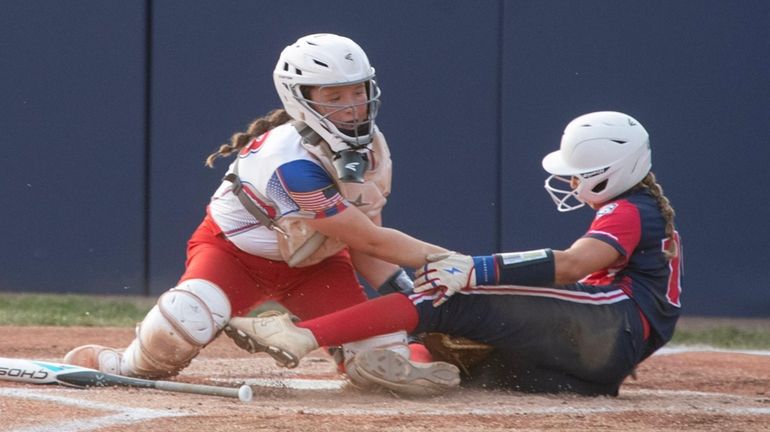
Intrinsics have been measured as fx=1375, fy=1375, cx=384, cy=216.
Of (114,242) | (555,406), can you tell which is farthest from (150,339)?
(114,242)

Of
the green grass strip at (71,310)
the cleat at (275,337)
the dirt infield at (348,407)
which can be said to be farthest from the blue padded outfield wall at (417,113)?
the cleat at (275,337)

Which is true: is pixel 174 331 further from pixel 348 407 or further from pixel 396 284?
pixel 396 284

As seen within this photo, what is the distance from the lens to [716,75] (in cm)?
789

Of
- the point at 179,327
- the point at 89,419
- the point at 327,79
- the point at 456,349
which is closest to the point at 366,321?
the point at 456,349

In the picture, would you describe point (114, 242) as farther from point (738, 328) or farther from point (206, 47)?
point (738, 328)

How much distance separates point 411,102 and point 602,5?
1.23 metres

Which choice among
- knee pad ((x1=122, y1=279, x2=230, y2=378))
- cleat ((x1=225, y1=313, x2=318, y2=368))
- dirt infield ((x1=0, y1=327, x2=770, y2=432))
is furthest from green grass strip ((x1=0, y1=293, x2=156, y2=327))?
cleat ((x1=225, y1=313, x2=318, y2=368))

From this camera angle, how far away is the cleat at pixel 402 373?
462 cm

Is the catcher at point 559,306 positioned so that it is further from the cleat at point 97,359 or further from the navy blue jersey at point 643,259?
the cleat at point 97,359

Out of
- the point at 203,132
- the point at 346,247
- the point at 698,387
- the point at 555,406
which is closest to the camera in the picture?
the point at 555,406

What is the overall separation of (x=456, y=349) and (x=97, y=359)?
1.30 metres

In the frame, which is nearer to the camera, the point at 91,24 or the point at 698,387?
the point at 698,387

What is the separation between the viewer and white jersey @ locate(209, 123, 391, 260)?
4.67m

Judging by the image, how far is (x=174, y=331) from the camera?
4.68 m
